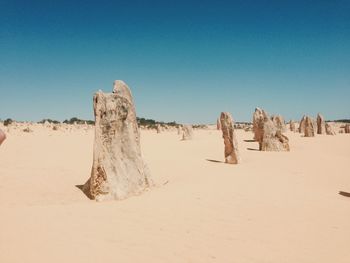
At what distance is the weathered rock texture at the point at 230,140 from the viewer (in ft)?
49.1

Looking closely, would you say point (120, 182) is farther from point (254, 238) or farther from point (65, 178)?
point (254, 238)

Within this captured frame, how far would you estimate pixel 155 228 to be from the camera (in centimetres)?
572

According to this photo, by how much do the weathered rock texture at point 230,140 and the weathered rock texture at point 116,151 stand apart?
6.63m

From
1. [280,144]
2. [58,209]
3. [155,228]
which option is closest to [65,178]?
[58,209]

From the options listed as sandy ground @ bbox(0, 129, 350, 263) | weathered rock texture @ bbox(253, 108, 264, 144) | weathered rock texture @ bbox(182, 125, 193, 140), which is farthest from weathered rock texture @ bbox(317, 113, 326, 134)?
sandy ground @ bbox(0, 129, 350, 263)

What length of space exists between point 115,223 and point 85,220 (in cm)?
57

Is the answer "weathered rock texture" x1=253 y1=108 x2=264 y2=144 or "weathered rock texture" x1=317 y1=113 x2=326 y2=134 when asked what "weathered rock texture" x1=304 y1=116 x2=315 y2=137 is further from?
"weathered rock texture" x1=253 y1=108 x2=264 y2=144

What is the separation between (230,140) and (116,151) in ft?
25.8

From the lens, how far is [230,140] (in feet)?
50.1

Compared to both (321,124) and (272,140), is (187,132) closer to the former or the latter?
(272,140)

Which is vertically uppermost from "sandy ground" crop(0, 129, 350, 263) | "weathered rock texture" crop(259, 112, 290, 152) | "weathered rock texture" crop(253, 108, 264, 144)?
"weathered rock texture" crop(253, 108, 264, 144)

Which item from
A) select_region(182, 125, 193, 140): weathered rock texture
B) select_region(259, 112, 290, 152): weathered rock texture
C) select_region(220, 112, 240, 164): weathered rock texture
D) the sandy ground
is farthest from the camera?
select_region(182, 125, 193, 140): weathered rock texture

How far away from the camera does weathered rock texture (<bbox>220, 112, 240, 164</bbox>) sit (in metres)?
15.0

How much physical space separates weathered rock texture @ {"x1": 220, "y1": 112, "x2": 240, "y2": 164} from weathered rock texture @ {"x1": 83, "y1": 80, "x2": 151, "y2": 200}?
21.7ft
